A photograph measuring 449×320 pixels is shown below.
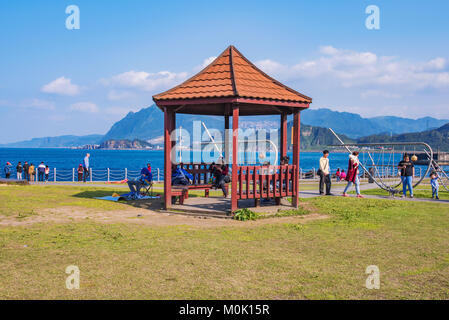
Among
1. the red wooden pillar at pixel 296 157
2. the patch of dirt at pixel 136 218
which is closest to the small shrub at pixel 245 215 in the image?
the patch of dirt at pixel 136 218

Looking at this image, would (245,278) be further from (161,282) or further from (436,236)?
(436,236)

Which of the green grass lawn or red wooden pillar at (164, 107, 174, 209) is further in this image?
red wooden pillar at (164, 107, 174, 209)

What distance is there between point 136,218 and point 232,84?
15.2 feet

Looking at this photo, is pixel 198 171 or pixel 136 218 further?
pixel 198 171

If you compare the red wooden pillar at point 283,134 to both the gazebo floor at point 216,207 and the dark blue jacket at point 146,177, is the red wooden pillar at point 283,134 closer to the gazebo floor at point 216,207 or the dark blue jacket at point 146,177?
the gazebo floor at point 216,207

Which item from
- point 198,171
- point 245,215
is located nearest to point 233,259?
point 245,215

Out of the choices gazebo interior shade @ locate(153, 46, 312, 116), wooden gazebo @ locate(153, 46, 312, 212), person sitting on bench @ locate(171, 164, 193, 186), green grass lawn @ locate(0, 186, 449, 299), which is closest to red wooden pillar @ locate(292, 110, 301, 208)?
wooden gazebo @ locate(153, 46, 312, 212)

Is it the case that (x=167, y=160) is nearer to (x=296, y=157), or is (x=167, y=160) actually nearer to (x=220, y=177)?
(x=220, y=177)

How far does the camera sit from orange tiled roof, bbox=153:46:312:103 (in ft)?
36.7

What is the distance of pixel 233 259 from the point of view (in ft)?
21.2

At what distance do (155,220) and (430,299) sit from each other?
23.6 feet

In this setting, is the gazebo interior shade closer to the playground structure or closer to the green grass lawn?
the green grass lawn

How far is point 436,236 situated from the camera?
8383 millimetres
